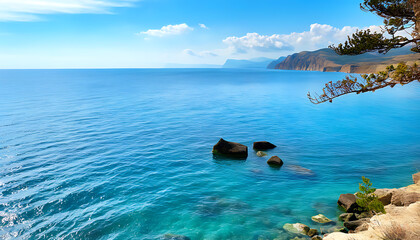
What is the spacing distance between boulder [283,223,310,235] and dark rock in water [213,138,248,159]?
13.5 m

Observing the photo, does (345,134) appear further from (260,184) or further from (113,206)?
(113,206)

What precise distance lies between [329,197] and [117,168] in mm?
19370

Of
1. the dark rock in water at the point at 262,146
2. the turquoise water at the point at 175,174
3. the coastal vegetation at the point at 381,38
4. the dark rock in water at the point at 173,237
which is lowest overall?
the dark rock in water at the point at 173,237

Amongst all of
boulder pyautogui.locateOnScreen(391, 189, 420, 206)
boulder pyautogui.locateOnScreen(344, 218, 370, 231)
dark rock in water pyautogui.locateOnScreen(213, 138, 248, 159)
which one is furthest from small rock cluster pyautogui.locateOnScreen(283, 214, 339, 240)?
dark rock in water pyautogui.locateOnScreen(213, 138, 248, 159)

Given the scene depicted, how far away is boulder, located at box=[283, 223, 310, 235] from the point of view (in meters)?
15.4

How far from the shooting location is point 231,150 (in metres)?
29.7

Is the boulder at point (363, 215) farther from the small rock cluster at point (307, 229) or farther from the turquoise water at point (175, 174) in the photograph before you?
the small rock cluster at point (307, 229)

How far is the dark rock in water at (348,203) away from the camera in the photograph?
17453 mm

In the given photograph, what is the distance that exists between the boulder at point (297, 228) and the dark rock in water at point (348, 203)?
4047 mm

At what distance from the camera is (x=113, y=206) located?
18.9 m

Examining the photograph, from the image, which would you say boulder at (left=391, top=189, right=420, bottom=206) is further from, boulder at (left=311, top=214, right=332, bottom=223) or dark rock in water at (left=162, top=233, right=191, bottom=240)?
dark rock in water at (left=162, top=233, right=191, bottom=240)

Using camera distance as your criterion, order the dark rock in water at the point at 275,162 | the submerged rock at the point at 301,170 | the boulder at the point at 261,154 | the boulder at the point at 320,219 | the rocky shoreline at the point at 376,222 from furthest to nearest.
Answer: the boulder at the point at 261,154 < the dark rock in water at the point at 275,162 < the submerged rock at the point at 301,170 < the boulder at the point at 320,219 < the rocky shoreline at the point at 376,222

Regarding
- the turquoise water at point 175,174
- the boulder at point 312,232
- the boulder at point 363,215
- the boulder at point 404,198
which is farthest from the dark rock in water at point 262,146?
the boulder at point 312,232

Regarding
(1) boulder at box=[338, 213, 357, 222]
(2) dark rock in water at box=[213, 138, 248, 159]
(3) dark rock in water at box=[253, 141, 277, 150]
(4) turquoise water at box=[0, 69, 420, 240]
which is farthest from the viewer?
(3) dark rock in water at box=[253, 141, 277, 150]
